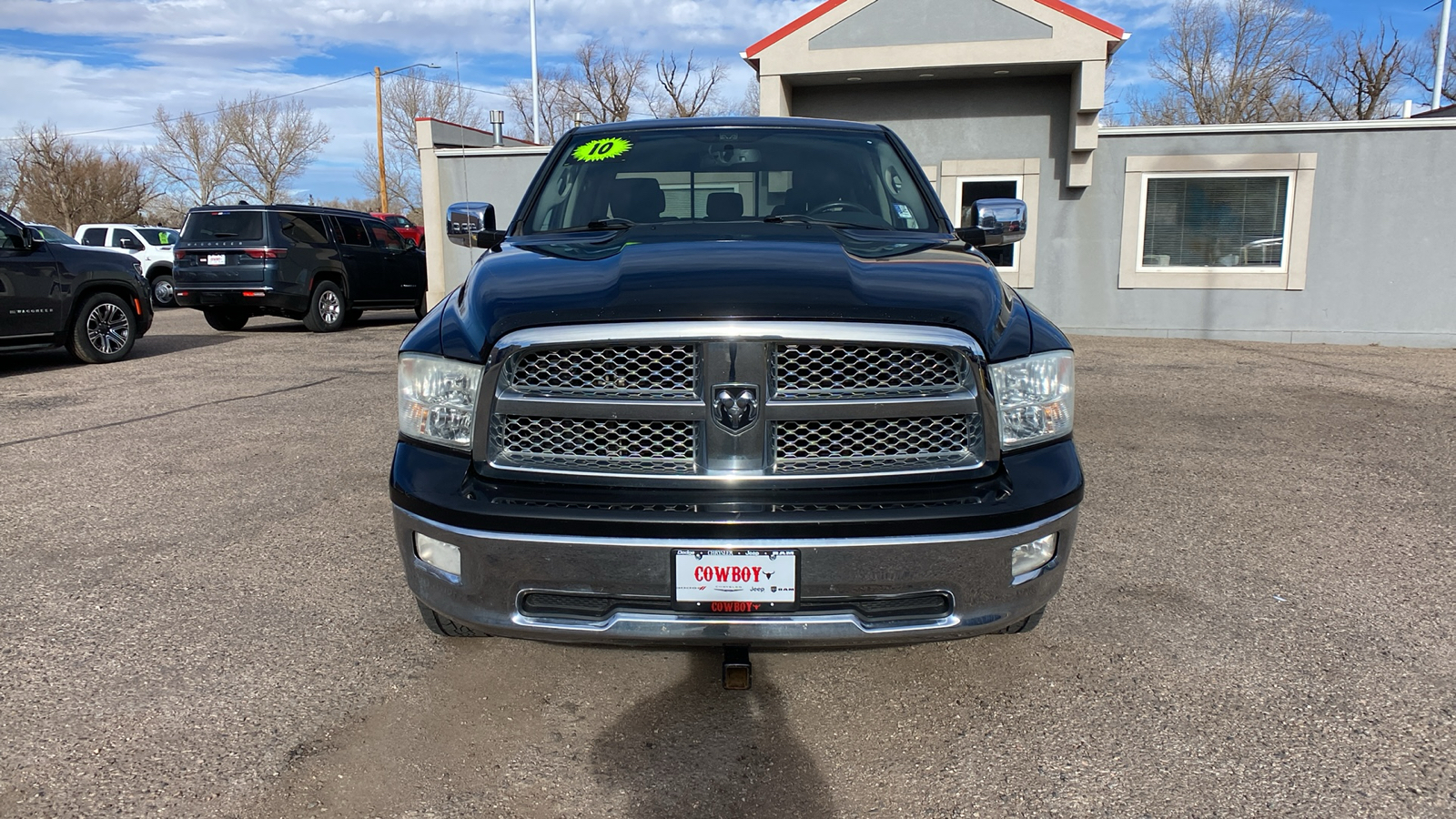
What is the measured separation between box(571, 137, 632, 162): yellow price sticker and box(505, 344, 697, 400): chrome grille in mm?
1892

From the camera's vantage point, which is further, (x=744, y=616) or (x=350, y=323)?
(x=350, y=323)

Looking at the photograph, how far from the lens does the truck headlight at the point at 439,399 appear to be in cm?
248

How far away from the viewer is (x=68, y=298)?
977 cm

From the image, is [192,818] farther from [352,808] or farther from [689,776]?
[689,776]

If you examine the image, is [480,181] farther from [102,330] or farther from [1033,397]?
[1033,397]

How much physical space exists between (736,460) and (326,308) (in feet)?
44.5

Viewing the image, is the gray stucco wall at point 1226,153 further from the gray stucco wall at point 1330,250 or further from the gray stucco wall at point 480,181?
the gray stucco wall at point 480,181

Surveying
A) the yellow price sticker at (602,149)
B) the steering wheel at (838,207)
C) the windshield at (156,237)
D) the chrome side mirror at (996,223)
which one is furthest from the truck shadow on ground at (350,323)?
the chrome side mirror at (996,223)

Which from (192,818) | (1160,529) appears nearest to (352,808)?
(192,818)

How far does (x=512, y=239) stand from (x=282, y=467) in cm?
294

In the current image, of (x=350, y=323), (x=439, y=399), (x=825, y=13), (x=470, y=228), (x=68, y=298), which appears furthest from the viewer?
(x=350, y=323)

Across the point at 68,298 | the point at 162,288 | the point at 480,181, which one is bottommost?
the point at 162,288

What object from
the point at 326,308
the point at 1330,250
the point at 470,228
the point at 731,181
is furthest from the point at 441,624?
the point at 1330,250

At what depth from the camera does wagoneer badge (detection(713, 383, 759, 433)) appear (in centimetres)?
237
